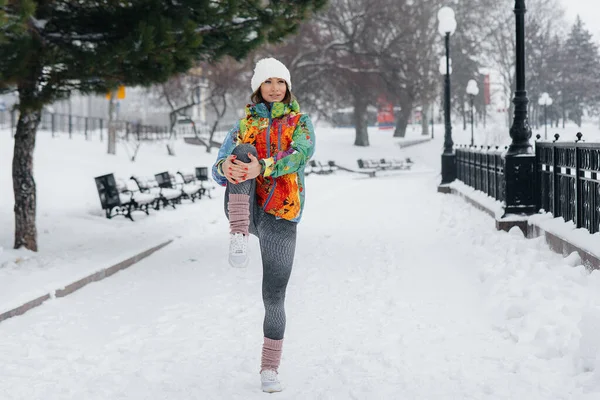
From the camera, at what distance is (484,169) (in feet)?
54.0

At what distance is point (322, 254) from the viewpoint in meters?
10.9

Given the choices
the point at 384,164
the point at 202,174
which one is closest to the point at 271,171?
the point at 202,174

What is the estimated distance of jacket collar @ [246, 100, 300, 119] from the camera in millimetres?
4336

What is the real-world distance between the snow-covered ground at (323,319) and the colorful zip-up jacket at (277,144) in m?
1.15

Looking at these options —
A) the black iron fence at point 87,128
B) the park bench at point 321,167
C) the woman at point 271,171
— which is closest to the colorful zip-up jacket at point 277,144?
the woman at point 271,171

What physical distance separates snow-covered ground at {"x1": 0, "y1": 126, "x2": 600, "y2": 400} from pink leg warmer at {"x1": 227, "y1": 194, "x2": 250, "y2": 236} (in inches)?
42.5

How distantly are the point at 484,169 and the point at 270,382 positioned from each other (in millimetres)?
12617

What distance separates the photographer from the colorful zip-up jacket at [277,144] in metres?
4.33

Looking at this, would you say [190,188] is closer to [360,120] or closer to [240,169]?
[240,169]

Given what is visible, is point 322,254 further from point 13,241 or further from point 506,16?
point 506,16

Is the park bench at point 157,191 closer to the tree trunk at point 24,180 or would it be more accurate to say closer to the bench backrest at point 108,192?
the bench backrest at point 108,192

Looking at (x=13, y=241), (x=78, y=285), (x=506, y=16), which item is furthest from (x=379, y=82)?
(x=78, y=285)

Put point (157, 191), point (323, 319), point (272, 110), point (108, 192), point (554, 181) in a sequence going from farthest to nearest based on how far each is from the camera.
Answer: point (157, 191)
point (108, 192)
point (554, 181)
point (323, 319)
point (272, 110)

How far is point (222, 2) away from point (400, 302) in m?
5.08
